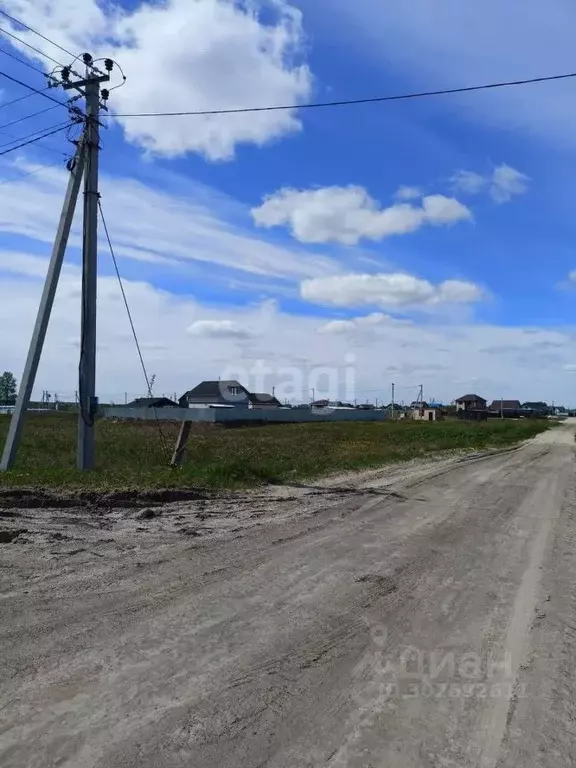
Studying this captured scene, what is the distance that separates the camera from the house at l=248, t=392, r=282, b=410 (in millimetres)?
100344

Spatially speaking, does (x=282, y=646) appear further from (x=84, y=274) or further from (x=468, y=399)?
(x=468, y=399)

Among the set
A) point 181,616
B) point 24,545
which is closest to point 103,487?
point 24,545

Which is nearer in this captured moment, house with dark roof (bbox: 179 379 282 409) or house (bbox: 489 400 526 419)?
house with dark roof (bbox: 179 379 282 409)

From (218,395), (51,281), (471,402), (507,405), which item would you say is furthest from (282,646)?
(507,405)

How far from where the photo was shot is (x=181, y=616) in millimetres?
4969

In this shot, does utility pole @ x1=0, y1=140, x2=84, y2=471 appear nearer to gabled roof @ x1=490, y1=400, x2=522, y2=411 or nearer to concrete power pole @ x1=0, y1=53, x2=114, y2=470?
concrete power pole @ x1=0, y1=53, x2=114, y2=470

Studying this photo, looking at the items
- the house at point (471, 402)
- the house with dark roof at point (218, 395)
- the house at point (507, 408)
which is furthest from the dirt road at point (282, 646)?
the house at point (471, 402)

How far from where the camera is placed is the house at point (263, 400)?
100344 millimetres

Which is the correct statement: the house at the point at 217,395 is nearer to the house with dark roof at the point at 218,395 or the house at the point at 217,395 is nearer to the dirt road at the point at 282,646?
the house with dark roof at the point at 218,395

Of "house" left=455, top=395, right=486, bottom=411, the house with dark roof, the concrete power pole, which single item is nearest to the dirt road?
the concrete power pole

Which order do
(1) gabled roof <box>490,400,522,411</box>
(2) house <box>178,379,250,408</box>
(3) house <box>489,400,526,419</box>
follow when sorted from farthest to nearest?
(1) gabled roof <box>490,400,522,411</box>, (3) house <box>489,400,526,419</box>, (2) house <box>178,379,250,408</box>

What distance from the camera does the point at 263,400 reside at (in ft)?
351

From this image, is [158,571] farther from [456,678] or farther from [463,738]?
[463,738]

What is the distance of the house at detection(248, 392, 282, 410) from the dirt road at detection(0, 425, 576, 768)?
91292mm
